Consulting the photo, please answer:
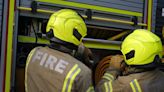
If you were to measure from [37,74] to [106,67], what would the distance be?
3.07 ft

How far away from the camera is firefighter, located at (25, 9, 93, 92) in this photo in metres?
2.73

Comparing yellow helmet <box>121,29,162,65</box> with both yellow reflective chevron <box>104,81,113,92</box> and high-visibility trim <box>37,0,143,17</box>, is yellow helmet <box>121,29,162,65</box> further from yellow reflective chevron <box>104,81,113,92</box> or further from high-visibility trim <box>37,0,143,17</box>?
high-visibility trim <box>37,0,143,17</box>

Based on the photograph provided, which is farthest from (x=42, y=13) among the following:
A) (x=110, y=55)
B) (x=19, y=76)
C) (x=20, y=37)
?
(x=110, y=55)

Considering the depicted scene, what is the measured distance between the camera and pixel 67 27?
2863 mm

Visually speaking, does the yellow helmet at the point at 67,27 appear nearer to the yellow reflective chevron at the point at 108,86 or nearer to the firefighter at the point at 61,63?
the firefighter at the point at 61,63

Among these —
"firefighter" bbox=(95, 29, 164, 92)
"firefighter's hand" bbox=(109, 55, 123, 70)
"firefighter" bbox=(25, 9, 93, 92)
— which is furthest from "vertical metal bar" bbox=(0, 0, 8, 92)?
"firefighter's hand" bbox=(109, 55, 123, 70)

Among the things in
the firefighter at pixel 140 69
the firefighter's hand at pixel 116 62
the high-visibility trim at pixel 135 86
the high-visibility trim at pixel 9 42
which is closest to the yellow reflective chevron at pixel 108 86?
the firefighter at pixel 140 69

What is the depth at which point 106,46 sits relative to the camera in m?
3.79

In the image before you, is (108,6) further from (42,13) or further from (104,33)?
(42,13)

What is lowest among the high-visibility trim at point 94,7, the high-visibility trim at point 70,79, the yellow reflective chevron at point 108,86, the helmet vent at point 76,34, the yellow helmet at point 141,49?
the yellow reflective chevron at point 108,86

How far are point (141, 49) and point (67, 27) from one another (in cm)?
61

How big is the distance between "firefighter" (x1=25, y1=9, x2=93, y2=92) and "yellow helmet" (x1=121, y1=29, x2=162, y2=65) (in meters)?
0.40

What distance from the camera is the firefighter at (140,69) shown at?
9.98 ft

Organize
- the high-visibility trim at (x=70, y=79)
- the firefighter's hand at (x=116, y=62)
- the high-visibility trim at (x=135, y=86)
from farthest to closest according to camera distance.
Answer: the firefighter's hand at (x=116, y=62) < the high-visibility trim at (x=135, y=86) < the high-visibility trim at (x=70, y=79)
